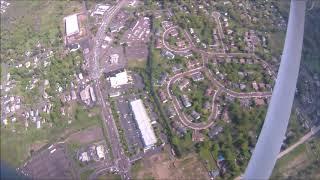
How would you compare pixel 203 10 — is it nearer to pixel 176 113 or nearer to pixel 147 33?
pixel 147 33

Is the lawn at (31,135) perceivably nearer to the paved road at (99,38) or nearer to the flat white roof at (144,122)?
the flat white roof at (144,122)

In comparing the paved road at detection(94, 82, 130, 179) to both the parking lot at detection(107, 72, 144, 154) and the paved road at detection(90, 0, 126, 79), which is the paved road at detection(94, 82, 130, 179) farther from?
the paved road at detection(90, 0, 126, 79)

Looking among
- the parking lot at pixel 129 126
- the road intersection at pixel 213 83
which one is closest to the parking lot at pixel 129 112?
the parking lot at pixel 129 126

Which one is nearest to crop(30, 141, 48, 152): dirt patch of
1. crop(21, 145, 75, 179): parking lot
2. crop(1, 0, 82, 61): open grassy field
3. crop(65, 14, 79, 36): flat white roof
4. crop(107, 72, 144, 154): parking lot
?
crop(21, 145, 75, 179): parking lot

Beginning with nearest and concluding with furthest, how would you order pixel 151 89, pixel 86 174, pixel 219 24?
pixel 86 174, pixel 151 89, pixel 219 24

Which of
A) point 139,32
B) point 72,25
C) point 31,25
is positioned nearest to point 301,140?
point 139,32

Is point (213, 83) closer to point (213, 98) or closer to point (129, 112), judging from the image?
point (213, 98)
